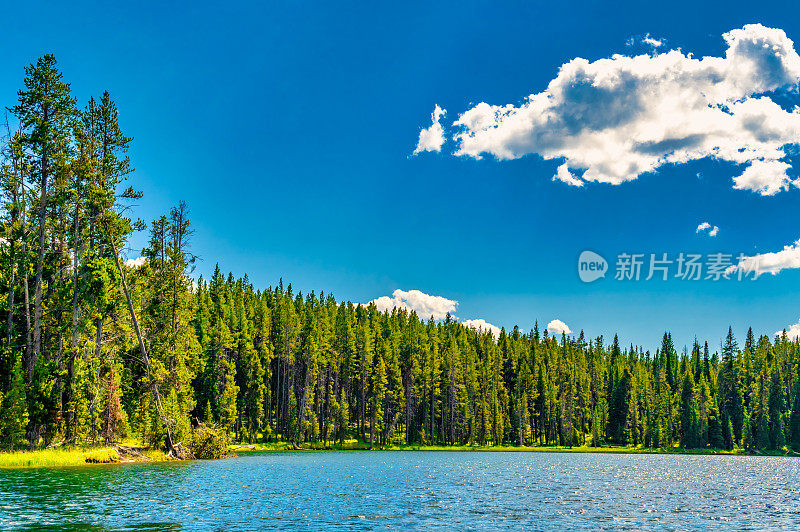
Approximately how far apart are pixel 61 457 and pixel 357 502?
28.6m

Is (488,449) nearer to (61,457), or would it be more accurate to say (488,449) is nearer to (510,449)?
(510,449)

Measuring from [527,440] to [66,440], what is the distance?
394 feet

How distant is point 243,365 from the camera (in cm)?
10512

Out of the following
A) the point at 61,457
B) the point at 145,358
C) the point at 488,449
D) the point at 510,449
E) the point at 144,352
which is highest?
the point at 144,352

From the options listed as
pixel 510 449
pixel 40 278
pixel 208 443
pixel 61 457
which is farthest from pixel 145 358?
pixel 510 449

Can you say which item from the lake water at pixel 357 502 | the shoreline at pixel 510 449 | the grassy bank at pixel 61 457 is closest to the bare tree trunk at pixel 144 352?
the grassy bank at pixel 61 457

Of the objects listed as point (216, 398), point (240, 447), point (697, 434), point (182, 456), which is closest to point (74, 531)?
point (182, 456)

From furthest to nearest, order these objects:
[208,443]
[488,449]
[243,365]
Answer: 1. [488,449]
2. [243,365]
3. [208,443]

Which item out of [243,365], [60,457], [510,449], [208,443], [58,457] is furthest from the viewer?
[510,449]

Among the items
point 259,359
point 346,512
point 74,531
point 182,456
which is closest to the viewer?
point 74,531

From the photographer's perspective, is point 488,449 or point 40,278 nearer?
point 40,278

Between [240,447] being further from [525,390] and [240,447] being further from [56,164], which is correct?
[525,390]

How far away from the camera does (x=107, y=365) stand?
56.5m

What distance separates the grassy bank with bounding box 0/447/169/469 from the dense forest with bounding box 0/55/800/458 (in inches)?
61.7
